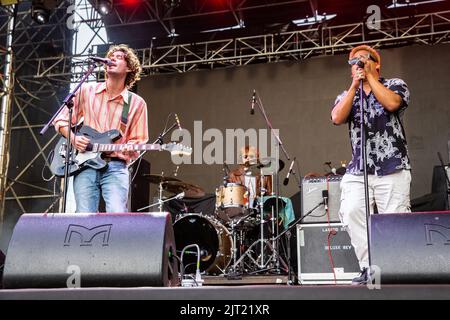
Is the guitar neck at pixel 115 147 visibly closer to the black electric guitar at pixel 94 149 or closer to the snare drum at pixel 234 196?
the black electric guitar at pixel 94 149

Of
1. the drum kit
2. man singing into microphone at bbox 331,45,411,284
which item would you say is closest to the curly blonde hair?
man singing into microphone at bbox 331,45,411,284

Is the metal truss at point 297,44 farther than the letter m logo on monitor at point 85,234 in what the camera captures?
Yes

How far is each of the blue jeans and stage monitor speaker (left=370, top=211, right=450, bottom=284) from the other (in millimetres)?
1676

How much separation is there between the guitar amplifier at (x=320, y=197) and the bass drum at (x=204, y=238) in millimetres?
1454

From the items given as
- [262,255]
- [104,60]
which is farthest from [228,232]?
[104,60]

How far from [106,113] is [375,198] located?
1.91m

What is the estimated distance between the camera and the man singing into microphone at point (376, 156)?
3445 mm

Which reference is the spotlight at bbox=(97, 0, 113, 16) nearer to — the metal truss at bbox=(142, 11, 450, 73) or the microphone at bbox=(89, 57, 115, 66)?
the metal truss at bbox=(142, 11, 450, 73)

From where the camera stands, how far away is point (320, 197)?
19.2ft

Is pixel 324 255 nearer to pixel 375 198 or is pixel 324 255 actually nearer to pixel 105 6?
pixel 375 198

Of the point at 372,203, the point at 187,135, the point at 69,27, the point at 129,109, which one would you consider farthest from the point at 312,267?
the point at 69,27

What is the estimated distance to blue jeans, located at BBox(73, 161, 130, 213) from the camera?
3.36 meters

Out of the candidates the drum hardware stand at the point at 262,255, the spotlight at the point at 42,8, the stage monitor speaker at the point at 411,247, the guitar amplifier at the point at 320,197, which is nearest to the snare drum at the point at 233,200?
the drum hardware stand at the point at 262,255
